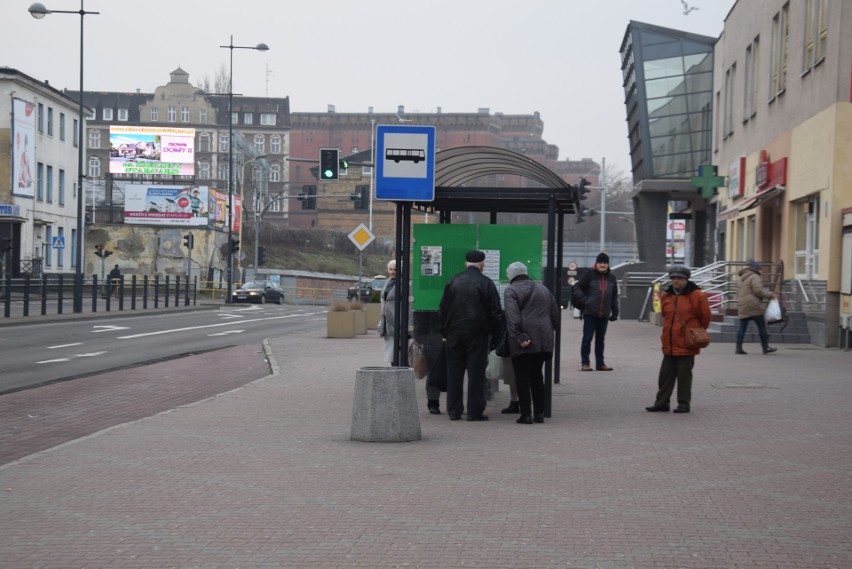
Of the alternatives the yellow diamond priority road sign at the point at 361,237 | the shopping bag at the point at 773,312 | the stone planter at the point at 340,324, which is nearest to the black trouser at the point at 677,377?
the shopping bag at the point at 773,312

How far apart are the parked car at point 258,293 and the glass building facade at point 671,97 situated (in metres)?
23.4

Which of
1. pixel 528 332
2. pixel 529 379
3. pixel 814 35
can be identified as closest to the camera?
pixel 528 332

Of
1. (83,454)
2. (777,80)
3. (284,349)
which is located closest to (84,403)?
(83,454)

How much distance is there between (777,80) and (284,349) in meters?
15.8

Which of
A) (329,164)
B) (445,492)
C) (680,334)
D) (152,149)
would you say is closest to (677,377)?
(680,334)

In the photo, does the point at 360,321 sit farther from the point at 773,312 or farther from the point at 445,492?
the point at 445,492

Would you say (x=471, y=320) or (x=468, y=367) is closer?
(x=471, y=320)

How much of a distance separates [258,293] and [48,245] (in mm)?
12596

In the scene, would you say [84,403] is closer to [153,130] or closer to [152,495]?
[152,495]

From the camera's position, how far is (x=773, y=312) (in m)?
21.9

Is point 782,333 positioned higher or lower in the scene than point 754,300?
lower

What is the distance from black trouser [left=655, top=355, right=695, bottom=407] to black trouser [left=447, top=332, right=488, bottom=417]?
2.19 meters

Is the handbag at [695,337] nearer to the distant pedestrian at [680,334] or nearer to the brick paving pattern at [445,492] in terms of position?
the distant pedestrian at [680,334]

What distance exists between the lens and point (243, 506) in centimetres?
716
